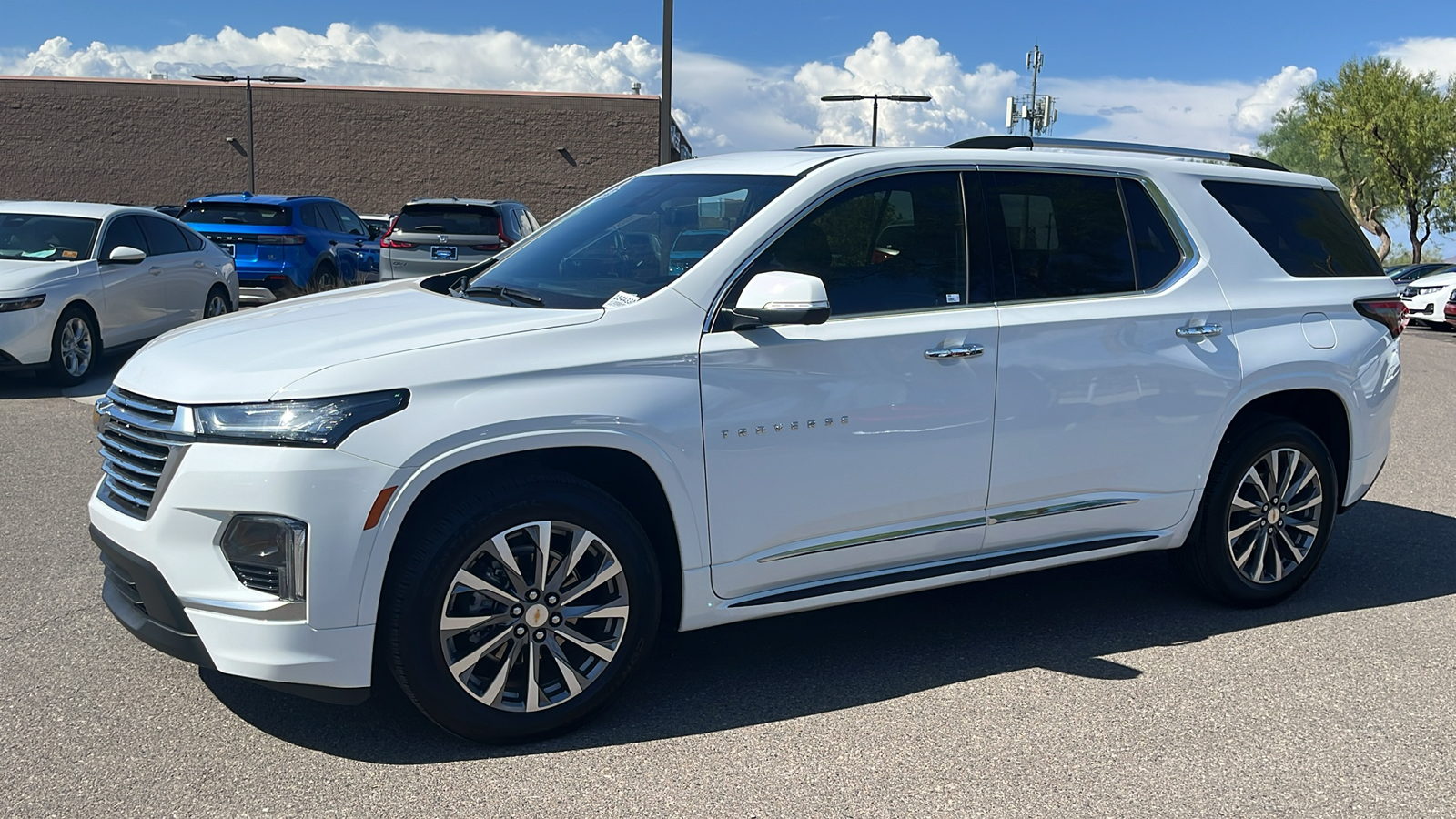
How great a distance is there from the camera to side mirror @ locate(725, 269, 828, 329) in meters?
3.63

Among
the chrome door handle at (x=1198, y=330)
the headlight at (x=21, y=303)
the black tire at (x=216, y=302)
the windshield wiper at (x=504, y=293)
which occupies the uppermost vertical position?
the windshield wiper at (x=504, y=293)

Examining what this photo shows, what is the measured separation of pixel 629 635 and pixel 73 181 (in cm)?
5344

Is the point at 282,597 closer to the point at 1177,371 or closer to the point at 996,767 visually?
the point at 996,767

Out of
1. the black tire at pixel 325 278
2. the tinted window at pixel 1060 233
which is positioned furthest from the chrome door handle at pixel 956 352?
the black tire at pixel 325 278

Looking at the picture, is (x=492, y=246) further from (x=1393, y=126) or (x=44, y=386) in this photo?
(x=1393, y=126)

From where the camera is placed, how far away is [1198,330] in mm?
4684

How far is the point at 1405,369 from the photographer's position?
1522 centimetres

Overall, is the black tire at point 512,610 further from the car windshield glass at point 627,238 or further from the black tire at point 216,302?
the black tire at point 216,302

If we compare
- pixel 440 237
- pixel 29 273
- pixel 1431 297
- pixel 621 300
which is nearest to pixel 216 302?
pixel 29 273

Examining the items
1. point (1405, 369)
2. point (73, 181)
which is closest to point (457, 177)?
point (73, 181)

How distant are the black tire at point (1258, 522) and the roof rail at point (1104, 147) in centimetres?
122

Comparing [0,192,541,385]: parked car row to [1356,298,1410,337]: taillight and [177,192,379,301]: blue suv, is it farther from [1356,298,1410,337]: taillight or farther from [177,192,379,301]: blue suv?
[1356,298,1410,337]: taillight

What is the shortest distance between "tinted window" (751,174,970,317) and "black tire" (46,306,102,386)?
8.19 m

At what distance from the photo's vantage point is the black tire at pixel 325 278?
15.6 metres
